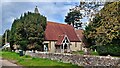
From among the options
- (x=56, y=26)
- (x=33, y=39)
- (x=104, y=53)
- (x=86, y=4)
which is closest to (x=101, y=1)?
(x=86, y=4)

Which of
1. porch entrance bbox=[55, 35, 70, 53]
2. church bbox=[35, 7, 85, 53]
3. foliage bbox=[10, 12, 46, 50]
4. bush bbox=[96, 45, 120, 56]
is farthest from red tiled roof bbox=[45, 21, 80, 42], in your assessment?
bush bbox=[96, 45, 120, 56]

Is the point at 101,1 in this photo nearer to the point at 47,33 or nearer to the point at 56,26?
the point at 47,33

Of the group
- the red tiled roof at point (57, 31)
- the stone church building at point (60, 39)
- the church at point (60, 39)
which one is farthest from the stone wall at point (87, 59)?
the red tiled roof at point (57, 31)

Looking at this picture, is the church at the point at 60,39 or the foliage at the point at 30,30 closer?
the foliage at the point at 30,30

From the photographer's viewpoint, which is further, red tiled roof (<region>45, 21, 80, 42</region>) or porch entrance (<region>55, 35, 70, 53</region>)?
red tiled roof (<region>45, 21, 80, 42</region>)

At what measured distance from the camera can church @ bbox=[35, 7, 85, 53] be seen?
45.2 metres

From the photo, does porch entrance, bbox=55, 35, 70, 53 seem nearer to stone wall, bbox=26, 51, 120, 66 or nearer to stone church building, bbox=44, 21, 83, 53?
stone church building, bbox=44, 21, 83, 53

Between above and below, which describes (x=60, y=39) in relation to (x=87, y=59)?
above

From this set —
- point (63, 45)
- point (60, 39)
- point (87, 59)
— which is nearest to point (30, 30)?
point (60, 39)

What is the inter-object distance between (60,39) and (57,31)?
326 centimetres

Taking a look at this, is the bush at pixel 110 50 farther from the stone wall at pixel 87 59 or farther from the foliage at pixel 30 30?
the foliage at pixel 30 30

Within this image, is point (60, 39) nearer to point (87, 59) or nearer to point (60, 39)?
point (60, 39)

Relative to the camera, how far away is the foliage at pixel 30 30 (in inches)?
1490

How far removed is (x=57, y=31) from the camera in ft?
164
